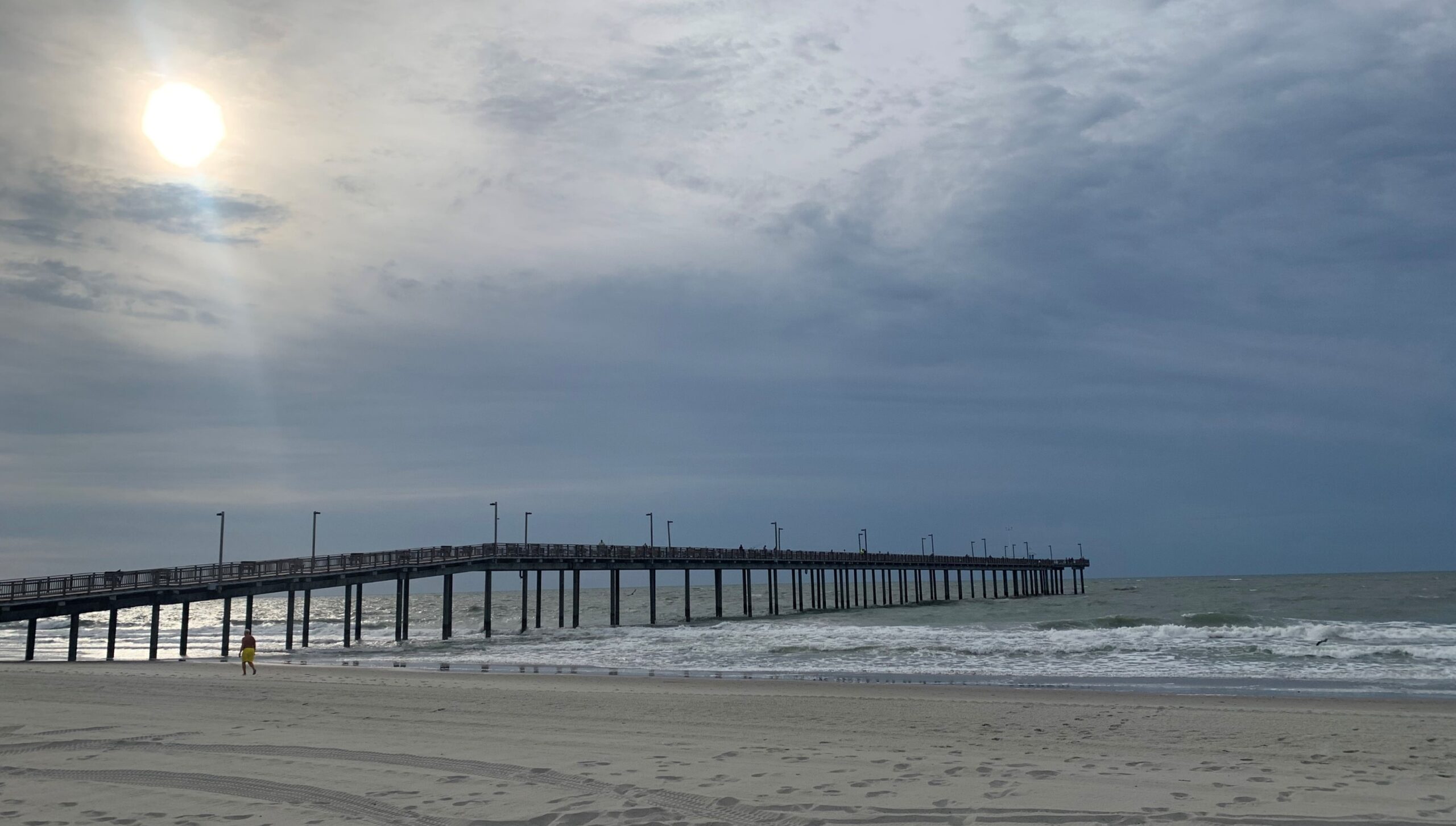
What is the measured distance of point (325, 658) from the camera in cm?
3681

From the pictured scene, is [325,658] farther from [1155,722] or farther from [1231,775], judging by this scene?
[1231,775]

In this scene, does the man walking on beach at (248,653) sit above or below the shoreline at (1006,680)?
above

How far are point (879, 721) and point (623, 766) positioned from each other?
5.70 m

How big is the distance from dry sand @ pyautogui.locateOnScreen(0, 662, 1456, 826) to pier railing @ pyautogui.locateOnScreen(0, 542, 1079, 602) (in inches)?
663

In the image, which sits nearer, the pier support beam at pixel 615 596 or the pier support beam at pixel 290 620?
the pier support beam at pixel 290 620

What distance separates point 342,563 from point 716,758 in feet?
124

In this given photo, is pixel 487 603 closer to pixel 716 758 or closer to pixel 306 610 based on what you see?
pixel 306 610

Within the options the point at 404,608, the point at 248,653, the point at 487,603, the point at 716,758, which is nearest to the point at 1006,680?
the point at 716,758

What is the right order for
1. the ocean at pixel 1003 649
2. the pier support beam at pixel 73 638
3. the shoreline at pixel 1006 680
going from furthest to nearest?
Answer: the pier support beam at pixel 73 638 < the ocean at pixel 1003 649 < the shoreline at pixel 1006 680

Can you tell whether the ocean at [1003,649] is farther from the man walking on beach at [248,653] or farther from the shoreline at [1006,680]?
the man walking on beach at [248,653]

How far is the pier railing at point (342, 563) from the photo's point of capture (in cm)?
3431

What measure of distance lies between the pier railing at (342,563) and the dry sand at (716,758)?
16832 mm

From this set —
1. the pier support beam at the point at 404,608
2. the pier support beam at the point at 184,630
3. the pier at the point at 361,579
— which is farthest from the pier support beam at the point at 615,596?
the pier support beam at the point at 184,630

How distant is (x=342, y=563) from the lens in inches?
1786
